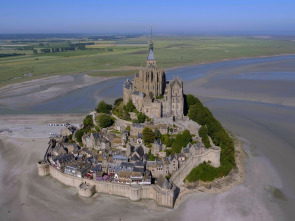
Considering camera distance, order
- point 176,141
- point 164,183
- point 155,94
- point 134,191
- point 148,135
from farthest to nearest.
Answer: point 155,94 < point 176,141 < point 148,135 < point 134,191 < point 164,183

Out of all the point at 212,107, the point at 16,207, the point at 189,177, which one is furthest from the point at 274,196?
the point at 212,107

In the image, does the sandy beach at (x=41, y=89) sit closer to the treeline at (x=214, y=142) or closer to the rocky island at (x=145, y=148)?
the rocky island at (x=145, y=148)

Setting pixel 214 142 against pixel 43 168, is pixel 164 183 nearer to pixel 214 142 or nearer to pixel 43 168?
pixel 214 142

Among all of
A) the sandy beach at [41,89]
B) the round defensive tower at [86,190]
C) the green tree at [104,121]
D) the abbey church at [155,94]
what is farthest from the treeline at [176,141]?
the sandy beach at [41,89]

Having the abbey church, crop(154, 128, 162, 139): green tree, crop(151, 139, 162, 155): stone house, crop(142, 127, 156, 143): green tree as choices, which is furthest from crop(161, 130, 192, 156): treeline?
the abbey church

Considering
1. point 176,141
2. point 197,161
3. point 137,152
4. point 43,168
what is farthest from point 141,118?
point 43,168
